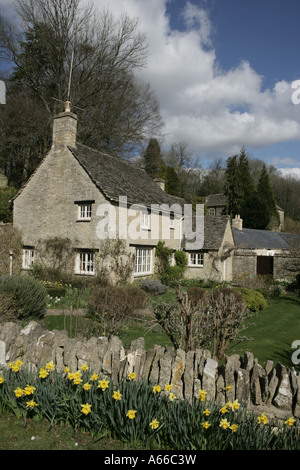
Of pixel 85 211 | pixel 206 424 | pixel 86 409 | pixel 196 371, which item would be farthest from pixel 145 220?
pixel 206 424

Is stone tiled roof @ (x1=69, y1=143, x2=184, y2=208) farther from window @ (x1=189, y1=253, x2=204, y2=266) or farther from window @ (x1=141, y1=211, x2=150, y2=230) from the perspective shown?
window @ (x1=189, y1=253, x2=204, y2=266)

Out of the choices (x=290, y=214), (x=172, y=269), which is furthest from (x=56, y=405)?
(x=290, y=214)

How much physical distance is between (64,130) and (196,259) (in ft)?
41.8

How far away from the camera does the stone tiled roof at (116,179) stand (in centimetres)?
1788

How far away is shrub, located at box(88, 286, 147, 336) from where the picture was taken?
8492 millimetres

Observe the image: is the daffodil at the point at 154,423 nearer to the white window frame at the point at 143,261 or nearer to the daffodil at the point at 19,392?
the daffodil at the point at 19,392

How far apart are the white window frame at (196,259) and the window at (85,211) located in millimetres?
9661

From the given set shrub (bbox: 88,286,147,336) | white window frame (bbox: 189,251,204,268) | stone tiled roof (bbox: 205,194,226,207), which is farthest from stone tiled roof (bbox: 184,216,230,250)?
stone tiled roof (bbox: 205,194,226,207)

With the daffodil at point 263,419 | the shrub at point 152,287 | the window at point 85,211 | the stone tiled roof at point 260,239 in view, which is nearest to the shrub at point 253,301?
the shrub at point 152,287

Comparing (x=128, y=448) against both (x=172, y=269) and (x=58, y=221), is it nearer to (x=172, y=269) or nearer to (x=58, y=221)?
(x=58, y=221)

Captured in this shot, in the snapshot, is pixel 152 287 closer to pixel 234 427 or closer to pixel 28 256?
pixel 28 256

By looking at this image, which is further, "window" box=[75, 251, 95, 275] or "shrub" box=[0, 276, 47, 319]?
"window" box=[75, 251, 95, 275]
